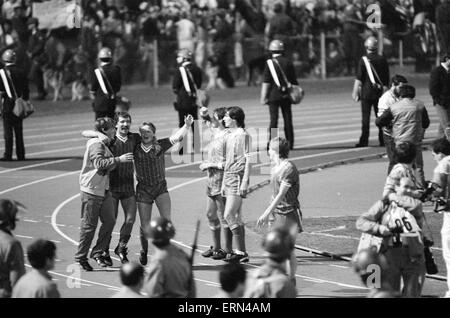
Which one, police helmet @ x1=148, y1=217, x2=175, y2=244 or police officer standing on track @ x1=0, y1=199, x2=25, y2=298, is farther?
police officer standing on track @ x1=0, y1=199, x2=25, y2=298

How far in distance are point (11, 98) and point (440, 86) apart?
835 cm

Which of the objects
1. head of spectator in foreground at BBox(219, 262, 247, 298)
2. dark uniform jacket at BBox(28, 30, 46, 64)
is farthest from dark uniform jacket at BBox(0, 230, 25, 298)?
dark uniform jacket at BBox(28, 30, 46, 64)

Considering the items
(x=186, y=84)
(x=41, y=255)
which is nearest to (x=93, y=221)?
(x=41, y=255)

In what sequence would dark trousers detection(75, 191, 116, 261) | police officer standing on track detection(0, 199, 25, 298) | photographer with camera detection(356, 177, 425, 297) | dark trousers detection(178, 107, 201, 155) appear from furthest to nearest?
dark trousers detection(178, 107, 201, 155) → dark trousers detection(75, 191, 116, 261) → photographer with camera detection(356, 177, 425, 297) → police officer standing on track detection(0, 199, 25, 298)

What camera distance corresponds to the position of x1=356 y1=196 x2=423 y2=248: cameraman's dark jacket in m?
12.9

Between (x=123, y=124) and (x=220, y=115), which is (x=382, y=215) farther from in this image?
(x=123, y=124)

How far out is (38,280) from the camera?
10922mm

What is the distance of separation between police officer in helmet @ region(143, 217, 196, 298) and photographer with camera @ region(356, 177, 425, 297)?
2.29 m

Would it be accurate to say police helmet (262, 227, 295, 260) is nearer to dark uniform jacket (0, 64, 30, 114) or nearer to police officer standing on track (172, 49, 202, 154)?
police officer standing on track (172, 49, 202, 154)

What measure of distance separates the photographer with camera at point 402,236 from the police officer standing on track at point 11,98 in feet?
44.9

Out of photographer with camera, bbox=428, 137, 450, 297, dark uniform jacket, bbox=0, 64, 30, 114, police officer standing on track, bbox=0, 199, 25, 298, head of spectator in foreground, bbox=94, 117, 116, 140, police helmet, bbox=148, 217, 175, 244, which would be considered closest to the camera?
police helmet, bbox=148, 217, 175, 244

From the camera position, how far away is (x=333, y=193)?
71.4 feet

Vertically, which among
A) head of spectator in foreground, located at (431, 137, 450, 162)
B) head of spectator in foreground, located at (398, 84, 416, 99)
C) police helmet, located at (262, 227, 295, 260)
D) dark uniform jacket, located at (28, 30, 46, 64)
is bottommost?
dark uniform jacket, located at (28, 30, 46, 64)
